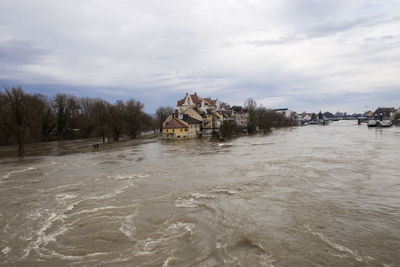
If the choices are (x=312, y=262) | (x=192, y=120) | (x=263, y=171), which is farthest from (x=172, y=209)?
(x=192, y=120)

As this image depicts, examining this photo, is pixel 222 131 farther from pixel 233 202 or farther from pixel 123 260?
pixel 123 260

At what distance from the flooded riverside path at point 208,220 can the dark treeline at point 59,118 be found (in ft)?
77.5

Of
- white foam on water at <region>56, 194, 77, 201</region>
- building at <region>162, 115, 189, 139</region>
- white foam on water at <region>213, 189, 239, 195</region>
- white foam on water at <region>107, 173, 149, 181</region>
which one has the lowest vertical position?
white foam on water at <region>56, 194, 77, 201</region>

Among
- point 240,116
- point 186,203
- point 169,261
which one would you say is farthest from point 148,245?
point 240,116

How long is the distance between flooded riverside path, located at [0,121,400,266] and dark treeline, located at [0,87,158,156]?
23.6m

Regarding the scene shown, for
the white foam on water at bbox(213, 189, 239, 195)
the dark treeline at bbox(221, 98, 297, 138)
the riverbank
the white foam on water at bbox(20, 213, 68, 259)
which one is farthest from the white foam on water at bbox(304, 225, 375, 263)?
the dark treeline at bbox(221, 98, 297, 138)

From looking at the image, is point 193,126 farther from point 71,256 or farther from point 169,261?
point 169,261

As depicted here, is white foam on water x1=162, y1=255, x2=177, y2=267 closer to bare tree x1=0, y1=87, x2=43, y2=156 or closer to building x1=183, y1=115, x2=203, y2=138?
bare tree x1=0, y1=87, x2=43, y2=156

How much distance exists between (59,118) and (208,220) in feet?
262

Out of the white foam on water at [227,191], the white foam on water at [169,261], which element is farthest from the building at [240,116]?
the white foam on water at [169,261]

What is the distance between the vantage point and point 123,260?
714 centimetres

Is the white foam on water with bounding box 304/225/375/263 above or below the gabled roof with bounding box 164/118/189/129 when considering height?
below

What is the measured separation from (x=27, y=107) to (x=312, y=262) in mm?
42671

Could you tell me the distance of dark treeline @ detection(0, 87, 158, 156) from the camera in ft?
118
